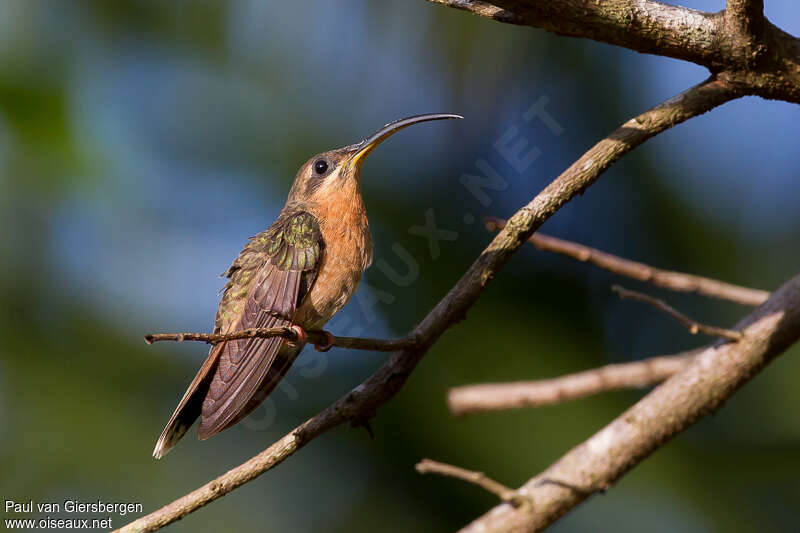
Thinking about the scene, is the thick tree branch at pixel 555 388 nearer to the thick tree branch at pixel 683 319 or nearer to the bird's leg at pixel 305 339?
the thick tree branch at pixel 683 319

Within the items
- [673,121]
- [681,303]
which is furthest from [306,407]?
[673,121]

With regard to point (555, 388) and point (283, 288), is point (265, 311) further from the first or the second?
point (555, 388)

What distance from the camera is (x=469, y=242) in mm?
5605

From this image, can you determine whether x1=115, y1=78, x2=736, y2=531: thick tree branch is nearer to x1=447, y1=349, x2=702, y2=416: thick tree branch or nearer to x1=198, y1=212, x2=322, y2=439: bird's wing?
x1=447, y1=349, x2=702, y2=416: thick tree branch

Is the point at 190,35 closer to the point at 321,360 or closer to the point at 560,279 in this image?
the point at 321,360

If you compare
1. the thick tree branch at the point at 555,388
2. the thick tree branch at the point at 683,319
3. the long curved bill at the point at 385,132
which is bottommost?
the thick tree branch at the point at 555,388

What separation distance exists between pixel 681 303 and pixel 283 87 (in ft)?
13.6

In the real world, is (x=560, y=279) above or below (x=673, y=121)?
below

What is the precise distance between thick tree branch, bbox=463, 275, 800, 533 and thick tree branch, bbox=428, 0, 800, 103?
87 centimetres

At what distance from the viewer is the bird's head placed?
15.3 ft

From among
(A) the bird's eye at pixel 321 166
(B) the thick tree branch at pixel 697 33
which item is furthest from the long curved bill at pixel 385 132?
(B) the thick tree branch at pixel 697 33

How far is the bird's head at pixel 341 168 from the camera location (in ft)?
15.3

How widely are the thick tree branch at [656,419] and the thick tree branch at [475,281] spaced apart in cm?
77

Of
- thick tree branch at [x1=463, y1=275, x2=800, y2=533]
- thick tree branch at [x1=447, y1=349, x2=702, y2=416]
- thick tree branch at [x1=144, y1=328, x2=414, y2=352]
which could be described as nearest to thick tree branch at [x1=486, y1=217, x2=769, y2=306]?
thick tree branch at [x1=447, y1=349, x2=702, y2=416]
